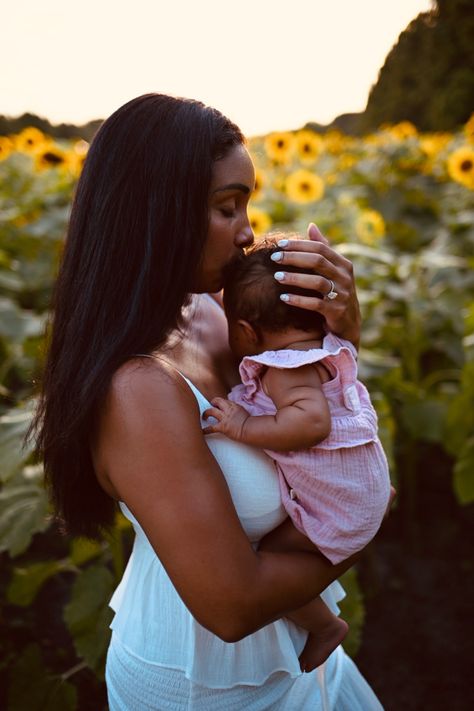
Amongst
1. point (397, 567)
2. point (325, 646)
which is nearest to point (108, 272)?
point (325, 646)

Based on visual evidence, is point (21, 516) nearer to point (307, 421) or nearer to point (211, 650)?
point (211, 650)

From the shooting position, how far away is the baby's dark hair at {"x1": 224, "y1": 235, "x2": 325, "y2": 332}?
1.50m

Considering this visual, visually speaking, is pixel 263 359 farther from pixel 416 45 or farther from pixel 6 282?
pixel 416 45

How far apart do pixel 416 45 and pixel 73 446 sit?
14752 millimetres

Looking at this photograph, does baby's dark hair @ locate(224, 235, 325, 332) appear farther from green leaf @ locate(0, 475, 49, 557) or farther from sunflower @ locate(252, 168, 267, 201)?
sunflower @ locate(252, 168, 267, 201)

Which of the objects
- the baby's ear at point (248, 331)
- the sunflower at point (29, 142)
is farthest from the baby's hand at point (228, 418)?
the sunflower at point (29, 142)

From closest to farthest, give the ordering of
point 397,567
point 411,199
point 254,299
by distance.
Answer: point 254,299
point 397,567
point 411,199

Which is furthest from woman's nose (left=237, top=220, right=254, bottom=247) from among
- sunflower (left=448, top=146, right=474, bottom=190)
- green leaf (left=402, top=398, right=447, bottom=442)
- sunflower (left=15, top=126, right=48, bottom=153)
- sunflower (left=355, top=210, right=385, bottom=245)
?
sunflower (left=15, top=126, right=48, bottom=153)

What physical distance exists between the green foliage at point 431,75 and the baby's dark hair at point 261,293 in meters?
11.8

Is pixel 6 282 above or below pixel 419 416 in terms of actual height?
above

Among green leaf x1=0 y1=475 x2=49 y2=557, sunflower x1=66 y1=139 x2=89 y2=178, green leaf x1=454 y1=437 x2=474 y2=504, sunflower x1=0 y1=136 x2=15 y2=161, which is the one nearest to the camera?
green leaf x1=0 y1=475 x2=49 y2=557

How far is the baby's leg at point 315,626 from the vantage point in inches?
58.2

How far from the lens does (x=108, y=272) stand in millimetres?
1388

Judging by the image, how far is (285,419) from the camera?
1394mm
